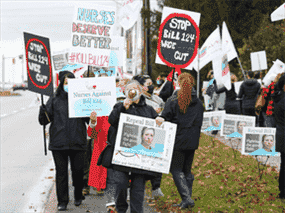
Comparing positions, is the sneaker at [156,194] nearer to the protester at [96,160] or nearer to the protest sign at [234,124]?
the protester at [96,160]

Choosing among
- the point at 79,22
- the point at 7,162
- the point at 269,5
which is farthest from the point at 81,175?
the point at 269,5

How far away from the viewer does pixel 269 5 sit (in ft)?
62.5

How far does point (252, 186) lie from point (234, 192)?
49 cm

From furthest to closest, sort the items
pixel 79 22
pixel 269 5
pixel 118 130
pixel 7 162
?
pixel 269 5
pixel 7 162
pixel 79 22
pixel 118 130

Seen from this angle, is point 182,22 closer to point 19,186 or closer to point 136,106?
point 136,106

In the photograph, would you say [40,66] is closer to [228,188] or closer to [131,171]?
[131,171]

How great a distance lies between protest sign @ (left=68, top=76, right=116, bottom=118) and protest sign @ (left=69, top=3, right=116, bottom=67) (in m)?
0.84

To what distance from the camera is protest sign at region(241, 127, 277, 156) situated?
6447 millimetres

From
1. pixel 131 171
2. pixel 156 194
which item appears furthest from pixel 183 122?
pixel 156 194

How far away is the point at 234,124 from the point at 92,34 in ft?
11.5

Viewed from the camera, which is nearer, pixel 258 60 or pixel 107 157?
pixel 107 157

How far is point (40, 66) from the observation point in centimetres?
551

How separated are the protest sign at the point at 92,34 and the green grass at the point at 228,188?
2.35m

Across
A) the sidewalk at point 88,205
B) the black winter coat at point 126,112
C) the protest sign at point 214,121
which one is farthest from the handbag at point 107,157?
the protest sign at point 214,121
